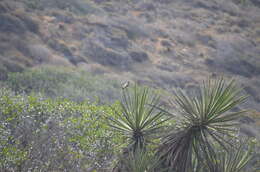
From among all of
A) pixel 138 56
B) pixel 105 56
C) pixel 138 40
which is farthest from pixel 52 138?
pixel 138 40

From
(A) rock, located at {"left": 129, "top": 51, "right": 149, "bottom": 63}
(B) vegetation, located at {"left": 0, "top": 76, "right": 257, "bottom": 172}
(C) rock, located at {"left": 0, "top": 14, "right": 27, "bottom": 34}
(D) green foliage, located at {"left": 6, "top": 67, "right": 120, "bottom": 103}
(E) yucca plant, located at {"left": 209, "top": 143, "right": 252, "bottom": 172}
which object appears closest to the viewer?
(B) vegetation, located at {"left": 0, "top": 76, "right": 257, "bottom": 172}

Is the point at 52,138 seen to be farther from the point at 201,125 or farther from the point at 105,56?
the point at 105,56

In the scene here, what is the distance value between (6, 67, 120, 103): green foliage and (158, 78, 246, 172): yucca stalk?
12.9m

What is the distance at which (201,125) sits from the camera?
6125 mm

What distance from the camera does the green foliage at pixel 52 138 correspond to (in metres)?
7.96

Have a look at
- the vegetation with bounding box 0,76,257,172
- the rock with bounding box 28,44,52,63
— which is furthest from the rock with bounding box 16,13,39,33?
the vegetation with bounding box 0,76,257,172

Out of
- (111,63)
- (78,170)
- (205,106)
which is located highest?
(205,106)

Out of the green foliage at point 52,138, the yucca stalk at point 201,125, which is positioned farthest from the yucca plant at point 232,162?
the green foliage at point 52,138

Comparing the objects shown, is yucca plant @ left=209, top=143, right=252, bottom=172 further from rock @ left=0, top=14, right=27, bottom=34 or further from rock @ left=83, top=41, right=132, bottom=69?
rock @ left=0, top=14, right=27, bottom=34

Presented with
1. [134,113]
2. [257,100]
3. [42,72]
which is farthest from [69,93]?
[257,100]

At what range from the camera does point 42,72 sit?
22.6 meters

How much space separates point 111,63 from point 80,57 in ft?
10.9

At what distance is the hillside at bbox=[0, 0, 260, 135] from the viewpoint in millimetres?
28078

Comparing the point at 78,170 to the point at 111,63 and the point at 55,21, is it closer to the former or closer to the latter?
the point at 111,63
